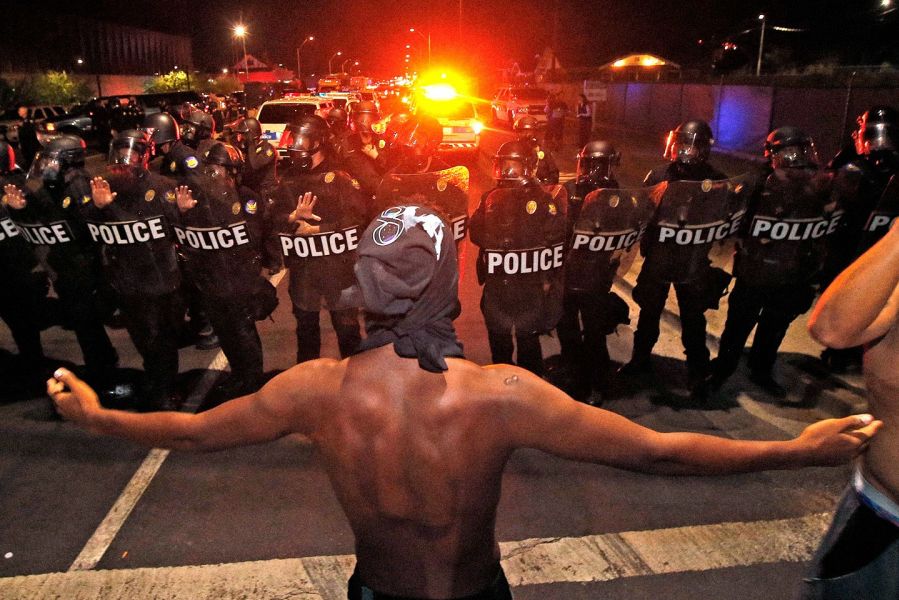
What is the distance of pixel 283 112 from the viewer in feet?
55.7

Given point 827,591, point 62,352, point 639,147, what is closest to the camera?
point 827,591

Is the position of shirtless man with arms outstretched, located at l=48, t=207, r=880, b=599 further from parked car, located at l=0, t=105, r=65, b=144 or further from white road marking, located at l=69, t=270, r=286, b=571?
parked car, located at l=0, t=105, r=65, b=144

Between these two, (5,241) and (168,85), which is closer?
(5,241)

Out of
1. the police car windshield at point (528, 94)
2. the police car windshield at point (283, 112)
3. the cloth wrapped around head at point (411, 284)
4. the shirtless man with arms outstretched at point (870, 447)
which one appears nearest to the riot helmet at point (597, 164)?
the shirtless man with arms outstretched at point (870, 447)

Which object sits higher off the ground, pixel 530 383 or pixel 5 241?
pixel 530 383

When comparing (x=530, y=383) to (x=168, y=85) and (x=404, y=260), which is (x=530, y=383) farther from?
(x=168, y=85)

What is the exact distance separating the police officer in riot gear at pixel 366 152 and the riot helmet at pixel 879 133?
13.9 ft

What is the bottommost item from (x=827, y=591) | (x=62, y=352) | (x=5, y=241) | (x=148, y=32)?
(x=62, y=352)

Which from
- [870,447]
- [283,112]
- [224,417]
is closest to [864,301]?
[870,447]

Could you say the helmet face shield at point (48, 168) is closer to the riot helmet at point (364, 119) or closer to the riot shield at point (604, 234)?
the riot shield at point (604, 234)

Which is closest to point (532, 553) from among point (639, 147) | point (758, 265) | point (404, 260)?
point (404, 260)

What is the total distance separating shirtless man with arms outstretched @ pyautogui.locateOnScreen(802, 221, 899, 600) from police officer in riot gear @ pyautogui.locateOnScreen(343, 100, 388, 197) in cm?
446

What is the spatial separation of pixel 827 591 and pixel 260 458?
11.9ft

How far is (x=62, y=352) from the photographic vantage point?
279 inches
